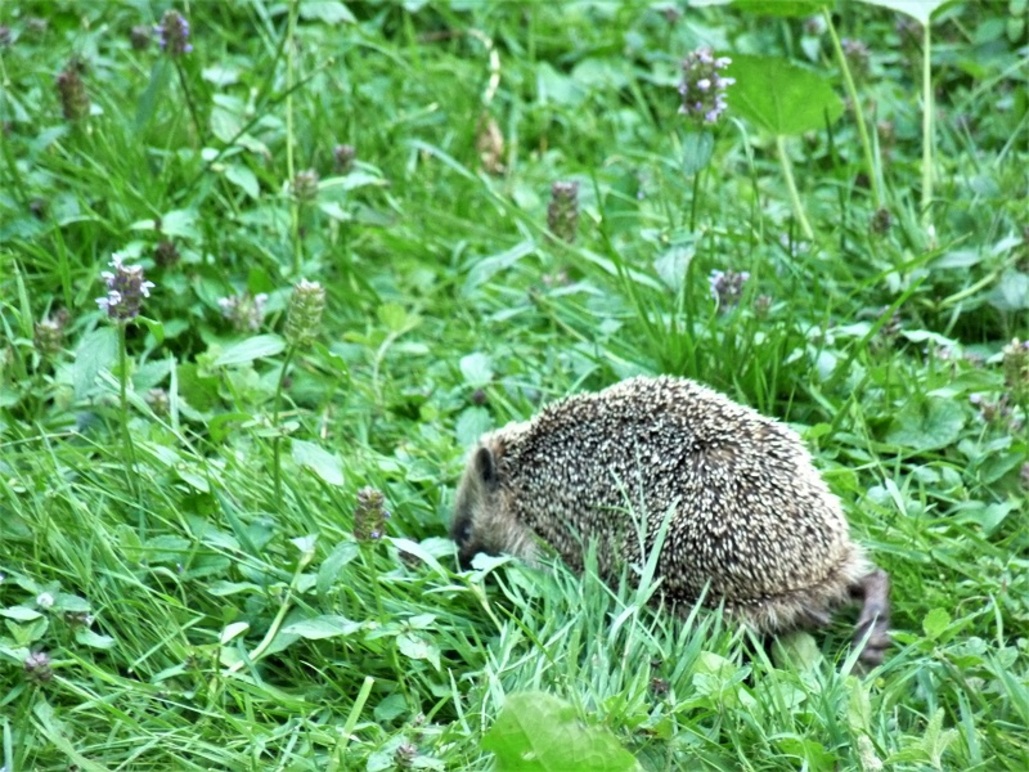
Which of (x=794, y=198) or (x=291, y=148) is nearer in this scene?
(x=794, y=198)

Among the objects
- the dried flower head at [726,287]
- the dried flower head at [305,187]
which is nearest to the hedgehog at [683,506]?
the dried flower head at [726,287]

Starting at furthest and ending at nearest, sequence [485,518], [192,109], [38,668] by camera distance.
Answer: [192,109] → [485,518] → [38,668]

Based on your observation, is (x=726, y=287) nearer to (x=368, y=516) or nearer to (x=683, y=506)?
(x=683, y=506)

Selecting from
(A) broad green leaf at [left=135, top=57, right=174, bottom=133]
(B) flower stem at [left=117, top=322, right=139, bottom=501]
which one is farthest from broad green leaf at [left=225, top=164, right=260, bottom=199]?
(B) flower stem at [left=117, top=322, right=139, bottom=501]

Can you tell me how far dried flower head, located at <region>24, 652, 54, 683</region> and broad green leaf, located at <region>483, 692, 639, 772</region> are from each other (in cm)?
126

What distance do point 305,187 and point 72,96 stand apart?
40.8 inches

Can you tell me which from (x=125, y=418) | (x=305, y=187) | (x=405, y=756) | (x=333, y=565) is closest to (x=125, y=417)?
(x=125, y=418)

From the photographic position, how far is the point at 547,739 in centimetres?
371

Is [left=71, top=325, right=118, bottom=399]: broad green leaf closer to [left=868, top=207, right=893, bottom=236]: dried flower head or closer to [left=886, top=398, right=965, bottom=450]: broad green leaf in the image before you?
[left=886, top=398, right=965, bottom=450]: broad green leaf

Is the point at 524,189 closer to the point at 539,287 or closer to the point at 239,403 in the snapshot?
the point at 539,287

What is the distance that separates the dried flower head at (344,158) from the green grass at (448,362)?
6cm

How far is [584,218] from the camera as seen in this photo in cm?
691

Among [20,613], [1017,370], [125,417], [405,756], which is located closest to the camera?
[405,756]

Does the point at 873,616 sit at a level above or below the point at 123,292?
below
